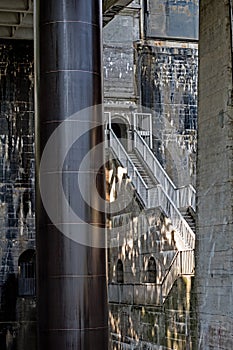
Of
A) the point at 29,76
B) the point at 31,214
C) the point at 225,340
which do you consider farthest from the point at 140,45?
the point at 225,340

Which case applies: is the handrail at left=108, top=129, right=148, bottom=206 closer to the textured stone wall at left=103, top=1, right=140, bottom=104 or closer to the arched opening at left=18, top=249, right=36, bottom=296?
the textured stone wall at left=103, top=1, right=140, bottom=104

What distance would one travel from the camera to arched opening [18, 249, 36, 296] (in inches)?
1027

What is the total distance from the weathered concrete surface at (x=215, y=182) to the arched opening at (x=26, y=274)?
36.9 feet

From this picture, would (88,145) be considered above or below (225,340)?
above

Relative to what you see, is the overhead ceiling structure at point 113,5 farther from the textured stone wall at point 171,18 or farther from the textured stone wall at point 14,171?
the textured stone wall at point 171,18

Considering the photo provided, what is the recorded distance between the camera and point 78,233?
1209cm

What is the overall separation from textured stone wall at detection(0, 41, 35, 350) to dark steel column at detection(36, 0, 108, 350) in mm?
13774

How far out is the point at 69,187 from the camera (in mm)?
12117

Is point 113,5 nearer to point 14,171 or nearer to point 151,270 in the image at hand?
point 14,171

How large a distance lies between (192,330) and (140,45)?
639 inches

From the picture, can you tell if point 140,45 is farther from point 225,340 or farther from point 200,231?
point 225,340

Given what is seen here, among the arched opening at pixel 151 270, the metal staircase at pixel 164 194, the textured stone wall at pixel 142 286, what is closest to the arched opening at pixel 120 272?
the textured stone wall at pixel 142 286

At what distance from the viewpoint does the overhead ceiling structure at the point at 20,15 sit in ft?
75.9

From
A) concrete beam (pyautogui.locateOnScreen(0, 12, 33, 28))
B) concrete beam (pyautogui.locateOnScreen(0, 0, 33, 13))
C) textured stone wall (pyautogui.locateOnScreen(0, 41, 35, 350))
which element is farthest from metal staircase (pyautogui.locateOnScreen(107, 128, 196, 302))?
concrete beam (pyautogui.locateOnScreen(0, 0, 33, 13))
